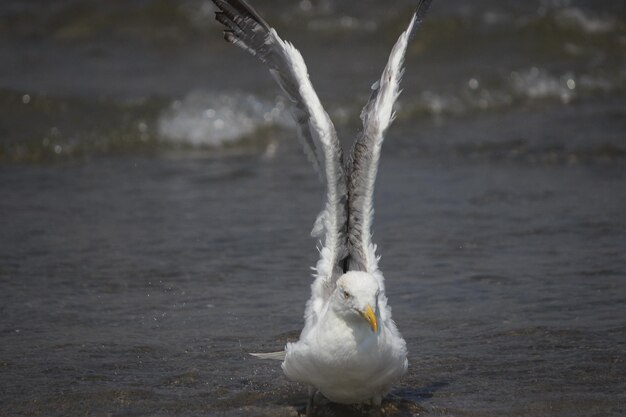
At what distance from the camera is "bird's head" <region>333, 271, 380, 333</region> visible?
4.26 meters

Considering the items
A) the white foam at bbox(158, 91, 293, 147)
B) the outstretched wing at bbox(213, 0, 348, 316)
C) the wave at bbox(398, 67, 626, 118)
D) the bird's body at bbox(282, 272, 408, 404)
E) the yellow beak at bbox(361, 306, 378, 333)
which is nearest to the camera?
the yellow beak at bbox(361, 306, 378, 333)

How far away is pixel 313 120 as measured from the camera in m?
5.00

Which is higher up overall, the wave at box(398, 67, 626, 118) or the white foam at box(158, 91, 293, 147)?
the wave at box(398, 67, 626, 118)

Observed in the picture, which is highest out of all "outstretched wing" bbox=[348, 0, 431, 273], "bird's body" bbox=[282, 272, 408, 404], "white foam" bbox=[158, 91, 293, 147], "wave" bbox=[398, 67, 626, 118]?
"wave" bbox=[398, 67, 626, 118]

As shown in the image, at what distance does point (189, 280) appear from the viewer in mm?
6652

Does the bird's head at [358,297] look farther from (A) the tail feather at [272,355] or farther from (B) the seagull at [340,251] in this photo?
(A) the tail feather at [272,355]

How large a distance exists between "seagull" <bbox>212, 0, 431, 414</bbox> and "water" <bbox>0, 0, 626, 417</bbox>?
1.32 ft

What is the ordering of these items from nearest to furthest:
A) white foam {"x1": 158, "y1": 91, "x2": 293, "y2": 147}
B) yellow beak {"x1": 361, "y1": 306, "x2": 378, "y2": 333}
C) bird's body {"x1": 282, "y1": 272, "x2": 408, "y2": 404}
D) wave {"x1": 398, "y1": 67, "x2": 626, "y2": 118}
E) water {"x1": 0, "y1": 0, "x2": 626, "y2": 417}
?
yellow beak {"x1": 361, "y1": 306, "x2": 378, "y2": 333}
bird's body {"x1": 282, "y1": 272, "x2": 408, "y2": 404}
water {"x1": 0, "y1": 0, "x2": 626, "y2": 417}
white foam {"x1": 158, "y1": 91, "x2": 293, "y2": 147}
wave {"x1": 398, "y1": 67, "x2": 626, "y2": 118}

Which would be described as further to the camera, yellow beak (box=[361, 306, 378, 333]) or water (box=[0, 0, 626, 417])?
water (box=[0, 0, 626, 417])

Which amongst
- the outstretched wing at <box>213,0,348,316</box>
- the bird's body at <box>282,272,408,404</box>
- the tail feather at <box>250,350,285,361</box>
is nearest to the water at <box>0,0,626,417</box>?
the tail feather at <box>250,350,285,361</box>

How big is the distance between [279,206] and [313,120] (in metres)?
3.51

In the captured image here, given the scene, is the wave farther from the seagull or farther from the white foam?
the seagull

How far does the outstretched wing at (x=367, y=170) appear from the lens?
16.7 feet

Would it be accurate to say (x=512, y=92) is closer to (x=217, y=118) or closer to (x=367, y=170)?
(x=217, y=118)
